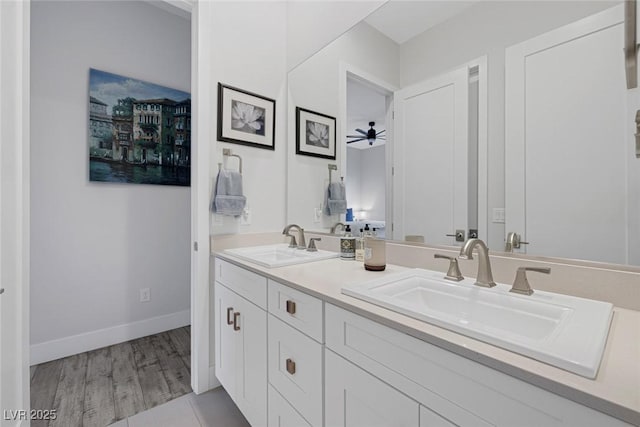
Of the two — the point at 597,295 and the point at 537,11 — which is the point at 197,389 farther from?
the point at 537,11

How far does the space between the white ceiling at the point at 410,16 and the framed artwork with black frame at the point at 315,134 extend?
0.55 m

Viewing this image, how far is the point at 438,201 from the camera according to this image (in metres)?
1.25

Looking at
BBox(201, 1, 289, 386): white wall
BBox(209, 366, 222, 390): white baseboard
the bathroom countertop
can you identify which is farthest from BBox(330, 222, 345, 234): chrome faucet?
BBox(209, 366, 222, 390): white baseboard

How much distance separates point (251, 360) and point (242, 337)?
0.12m

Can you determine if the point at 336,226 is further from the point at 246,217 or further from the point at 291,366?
the point at 291,366

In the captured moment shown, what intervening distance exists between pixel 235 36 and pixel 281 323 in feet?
5.90

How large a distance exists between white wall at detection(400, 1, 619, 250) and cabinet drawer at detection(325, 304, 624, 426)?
24.6 inches

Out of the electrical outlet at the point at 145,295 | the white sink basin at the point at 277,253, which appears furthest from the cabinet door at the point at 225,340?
the electrical outlet at the point at 145,295

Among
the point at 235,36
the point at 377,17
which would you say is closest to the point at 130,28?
the point at 235,36

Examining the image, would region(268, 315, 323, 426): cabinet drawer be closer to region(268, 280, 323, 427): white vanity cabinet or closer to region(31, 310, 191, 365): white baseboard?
region(268, 280, 323, 427): white vanity cabinet

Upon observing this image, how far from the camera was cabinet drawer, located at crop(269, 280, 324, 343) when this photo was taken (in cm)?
95

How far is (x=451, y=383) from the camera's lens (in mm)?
594

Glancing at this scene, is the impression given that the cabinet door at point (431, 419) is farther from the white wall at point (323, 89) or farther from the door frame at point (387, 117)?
the white wall at point (323, 89)

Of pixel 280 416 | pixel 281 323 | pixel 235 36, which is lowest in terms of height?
pixel 280 416
